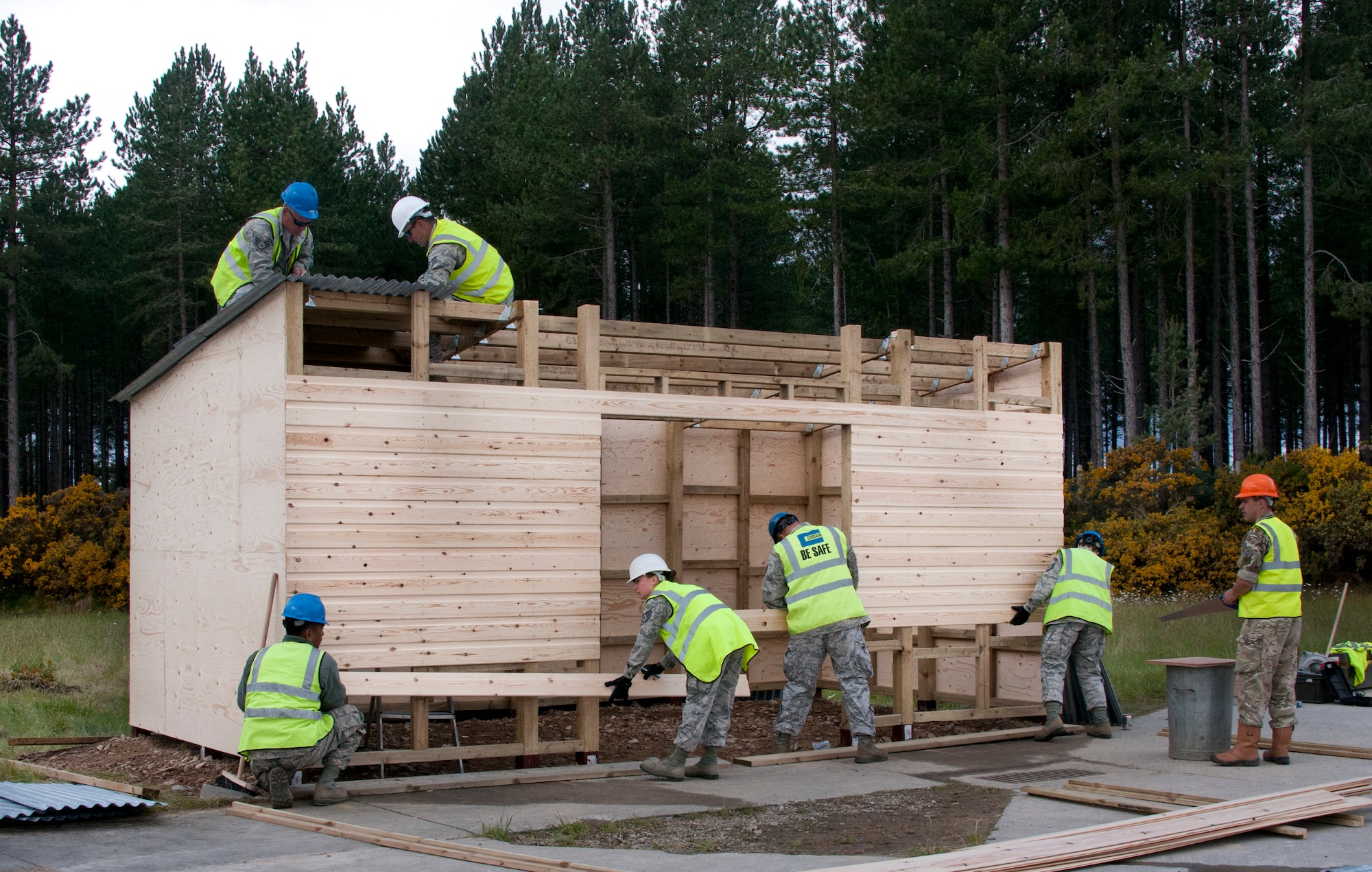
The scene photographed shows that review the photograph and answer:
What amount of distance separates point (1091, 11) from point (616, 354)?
23343 millimetres

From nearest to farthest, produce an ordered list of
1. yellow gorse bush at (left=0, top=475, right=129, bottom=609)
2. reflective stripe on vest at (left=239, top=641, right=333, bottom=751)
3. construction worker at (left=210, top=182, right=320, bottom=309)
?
reflective stripe on vest at (left=239, top=641, right=333, bottom=751) → construction worker at (left=210, top=182, right=320, bottom=309) → yellow gorse bush at (left=0, top=475, right=129, bottom=609)

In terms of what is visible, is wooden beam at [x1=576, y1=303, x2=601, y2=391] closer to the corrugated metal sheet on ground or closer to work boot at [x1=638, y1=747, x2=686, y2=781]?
work boot at [x1=638, y1=747, x2=686, y2=781]

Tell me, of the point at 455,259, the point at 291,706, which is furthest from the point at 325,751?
the point at 455,259

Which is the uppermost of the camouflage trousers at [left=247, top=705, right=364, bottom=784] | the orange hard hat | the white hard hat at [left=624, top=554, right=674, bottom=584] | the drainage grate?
the orange hard hat

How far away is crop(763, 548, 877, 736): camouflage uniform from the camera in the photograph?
927cm

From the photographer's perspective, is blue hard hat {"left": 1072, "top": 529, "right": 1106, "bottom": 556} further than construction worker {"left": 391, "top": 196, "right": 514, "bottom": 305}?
Yes

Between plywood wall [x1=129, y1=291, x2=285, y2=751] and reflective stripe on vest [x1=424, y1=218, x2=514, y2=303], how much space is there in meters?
1.28

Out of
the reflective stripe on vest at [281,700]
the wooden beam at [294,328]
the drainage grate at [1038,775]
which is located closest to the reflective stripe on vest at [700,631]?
the drainage grate at [1038,775]

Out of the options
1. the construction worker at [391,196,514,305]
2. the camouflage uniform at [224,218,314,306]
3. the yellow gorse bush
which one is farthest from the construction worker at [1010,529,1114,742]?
the yellow gorse bush

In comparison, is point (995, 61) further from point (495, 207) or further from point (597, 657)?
point (597, 657)

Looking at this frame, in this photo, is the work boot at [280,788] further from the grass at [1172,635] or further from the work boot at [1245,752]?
the grass at [1172,635]

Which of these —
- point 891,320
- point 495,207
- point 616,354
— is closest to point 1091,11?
point 891,320

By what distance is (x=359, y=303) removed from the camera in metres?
8.36

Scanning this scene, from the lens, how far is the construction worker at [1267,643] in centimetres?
862
